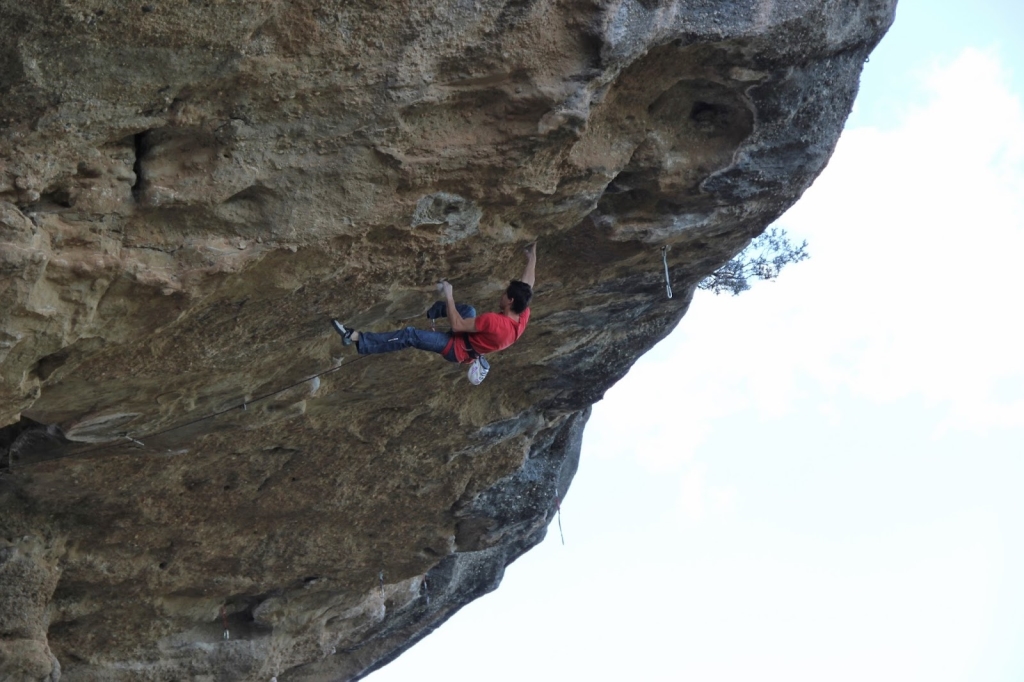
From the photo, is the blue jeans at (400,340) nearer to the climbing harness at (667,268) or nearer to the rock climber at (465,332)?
the rock climber at (465,332)

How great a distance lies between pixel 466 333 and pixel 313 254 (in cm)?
133

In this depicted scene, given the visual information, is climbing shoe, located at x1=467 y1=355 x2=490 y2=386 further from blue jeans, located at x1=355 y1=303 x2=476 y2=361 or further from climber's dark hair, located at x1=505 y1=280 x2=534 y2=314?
climber's dark hair, located at x1=505 y1=280 x2=534 y2=314

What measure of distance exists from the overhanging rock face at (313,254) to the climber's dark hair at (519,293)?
0.88 feet

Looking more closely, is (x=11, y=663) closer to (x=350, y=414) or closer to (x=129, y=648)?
(x=129, y=648)

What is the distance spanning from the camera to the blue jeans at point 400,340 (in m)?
7.22

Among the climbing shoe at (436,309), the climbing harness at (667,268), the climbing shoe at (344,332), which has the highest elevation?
the climbing harness at (667,268)

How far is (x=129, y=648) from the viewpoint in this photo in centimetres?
1054

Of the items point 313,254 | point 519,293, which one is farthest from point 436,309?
point 313,254

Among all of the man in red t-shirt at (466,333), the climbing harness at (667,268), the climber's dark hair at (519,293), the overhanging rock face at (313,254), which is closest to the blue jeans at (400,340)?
the man in red t-shirt at (466,333)

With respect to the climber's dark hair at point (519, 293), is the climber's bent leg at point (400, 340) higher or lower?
lower

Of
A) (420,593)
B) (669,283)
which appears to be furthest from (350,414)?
(420,593)

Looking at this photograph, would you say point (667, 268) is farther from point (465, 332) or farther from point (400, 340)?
point (400, 340)

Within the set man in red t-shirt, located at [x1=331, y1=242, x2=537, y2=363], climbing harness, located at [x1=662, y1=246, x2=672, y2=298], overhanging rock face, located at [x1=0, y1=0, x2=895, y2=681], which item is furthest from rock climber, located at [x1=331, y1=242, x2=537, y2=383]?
climbing harness, located at [x1=662, y1=246, x2=672, y2=298]

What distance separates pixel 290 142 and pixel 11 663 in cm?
514
